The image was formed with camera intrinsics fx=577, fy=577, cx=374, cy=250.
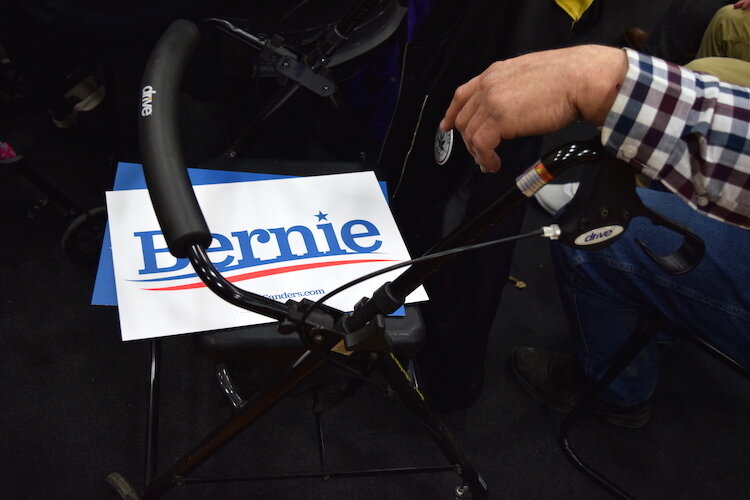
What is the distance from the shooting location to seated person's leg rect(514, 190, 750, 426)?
814mm

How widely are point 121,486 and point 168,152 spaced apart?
0.78m

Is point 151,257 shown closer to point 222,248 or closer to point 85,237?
point 222,248

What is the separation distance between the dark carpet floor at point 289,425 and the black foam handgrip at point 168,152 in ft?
2.38

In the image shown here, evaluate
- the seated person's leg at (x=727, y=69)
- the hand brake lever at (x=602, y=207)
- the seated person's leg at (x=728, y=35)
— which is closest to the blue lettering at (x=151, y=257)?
the hand brake lever at (x=602, y=207)

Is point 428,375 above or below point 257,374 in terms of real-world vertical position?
below

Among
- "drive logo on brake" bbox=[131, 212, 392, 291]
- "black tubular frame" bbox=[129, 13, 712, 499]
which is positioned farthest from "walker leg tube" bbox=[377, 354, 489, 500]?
"drive logo on brake" bbox=[131, 212, 392, 291]

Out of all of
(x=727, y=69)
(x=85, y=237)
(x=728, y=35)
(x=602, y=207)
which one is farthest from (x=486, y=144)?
(x=728, y=35)

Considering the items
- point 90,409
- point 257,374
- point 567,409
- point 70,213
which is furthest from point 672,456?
point 70,213

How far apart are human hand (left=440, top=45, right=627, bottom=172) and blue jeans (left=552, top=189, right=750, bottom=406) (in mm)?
392

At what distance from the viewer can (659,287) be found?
87 cm

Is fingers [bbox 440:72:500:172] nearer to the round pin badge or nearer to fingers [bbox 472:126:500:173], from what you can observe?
fingers [bbox 472:126:500:173]

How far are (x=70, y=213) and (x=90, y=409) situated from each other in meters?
0.51

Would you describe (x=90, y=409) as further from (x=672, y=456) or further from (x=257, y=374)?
(x=672, y=456)

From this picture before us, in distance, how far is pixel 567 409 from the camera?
1.31 m
